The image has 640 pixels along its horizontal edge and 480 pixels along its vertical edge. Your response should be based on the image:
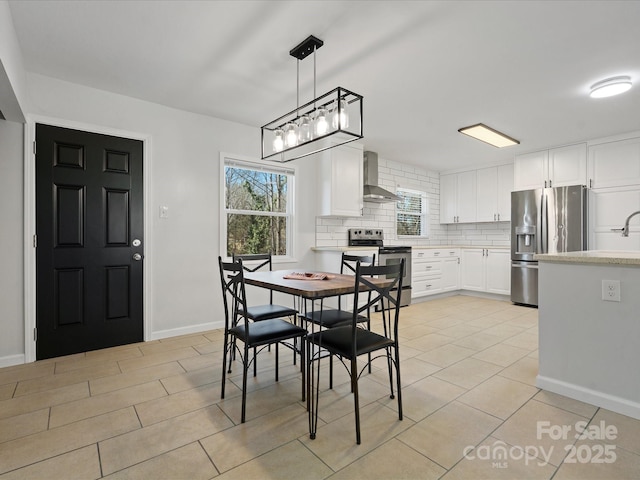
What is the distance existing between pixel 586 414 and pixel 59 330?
13.0ft

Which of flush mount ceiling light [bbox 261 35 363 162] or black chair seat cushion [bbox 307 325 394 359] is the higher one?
flush mount ceiling light [bbox 261 35 363 162]

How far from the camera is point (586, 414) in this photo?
6.43ft

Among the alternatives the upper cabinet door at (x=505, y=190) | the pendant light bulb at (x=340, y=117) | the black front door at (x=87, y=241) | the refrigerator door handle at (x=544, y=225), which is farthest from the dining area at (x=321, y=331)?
the upper cabinet door at (x=505, y=190)

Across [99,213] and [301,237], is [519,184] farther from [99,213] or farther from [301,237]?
[99,213]

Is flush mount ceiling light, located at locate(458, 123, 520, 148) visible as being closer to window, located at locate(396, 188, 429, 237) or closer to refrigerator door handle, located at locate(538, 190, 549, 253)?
refrigerator door handle, located at locate(538, 190, 549, 253)

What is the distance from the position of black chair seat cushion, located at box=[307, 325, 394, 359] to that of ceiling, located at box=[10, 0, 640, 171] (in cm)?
194

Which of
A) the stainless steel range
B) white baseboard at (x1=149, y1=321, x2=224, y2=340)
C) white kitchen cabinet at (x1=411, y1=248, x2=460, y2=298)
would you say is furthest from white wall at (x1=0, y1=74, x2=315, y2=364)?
white kitchen cabinet at (x1=411, y1=248, x2=460, y2=298)

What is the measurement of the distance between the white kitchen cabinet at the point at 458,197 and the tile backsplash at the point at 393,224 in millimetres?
115

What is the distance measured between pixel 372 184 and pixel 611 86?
2.84 metres

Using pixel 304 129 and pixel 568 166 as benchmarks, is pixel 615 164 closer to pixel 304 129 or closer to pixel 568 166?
pixel 568 166

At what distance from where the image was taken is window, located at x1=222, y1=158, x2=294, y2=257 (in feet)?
13.1

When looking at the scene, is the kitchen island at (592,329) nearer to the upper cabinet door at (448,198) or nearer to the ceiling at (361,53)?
the ceiling at (361,53)

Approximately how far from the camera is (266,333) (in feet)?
6.77

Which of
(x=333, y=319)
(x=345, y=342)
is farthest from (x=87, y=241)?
(x=345, y=342)
